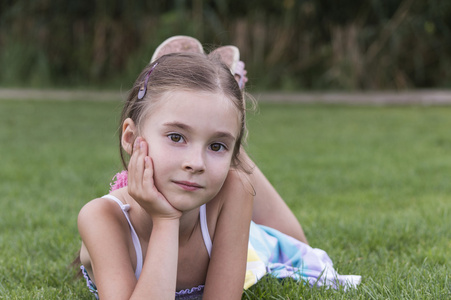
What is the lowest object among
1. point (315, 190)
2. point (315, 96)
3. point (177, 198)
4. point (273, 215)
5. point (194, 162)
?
point (315, 96)

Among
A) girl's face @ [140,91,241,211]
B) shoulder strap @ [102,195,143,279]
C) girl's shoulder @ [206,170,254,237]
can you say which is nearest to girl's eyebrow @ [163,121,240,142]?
girl's face @ [140,91,241,211]

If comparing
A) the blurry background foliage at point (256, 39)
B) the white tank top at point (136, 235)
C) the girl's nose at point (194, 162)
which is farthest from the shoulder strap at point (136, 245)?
the blurry background foliage at point (256, 39)

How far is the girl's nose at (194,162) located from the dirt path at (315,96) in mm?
9272

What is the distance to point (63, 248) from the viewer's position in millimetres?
3129

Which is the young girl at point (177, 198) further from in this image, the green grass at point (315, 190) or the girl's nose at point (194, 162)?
the green grass at point (315, 190)

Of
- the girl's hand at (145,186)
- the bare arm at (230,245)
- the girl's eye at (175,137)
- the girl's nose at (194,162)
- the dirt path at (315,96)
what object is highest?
the girl's eye at (175,137)

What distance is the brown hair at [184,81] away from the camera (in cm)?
191

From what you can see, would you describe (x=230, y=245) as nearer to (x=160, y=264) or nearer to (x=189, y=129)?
(x=160, y=264)

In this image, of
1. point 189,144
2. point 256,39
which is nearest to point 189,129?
point 189,144

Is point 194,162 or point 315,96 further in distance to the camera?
point 315,96

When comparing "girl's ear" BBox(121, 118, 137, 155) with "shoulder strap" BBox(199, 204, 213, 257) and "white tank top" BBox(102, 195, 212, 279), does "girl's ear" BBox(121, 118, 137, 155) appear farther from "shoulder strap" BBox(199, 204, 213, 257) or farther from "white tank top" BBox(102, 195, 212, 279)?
"shoulder strap" BBox(199, 204, 213, 257)

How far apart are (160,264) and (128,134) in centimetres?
43

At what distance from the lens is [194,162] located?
5.93ft

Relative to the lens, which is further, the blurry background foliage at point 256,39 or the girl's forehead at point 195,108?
the blurry background foliage at point 256,39
